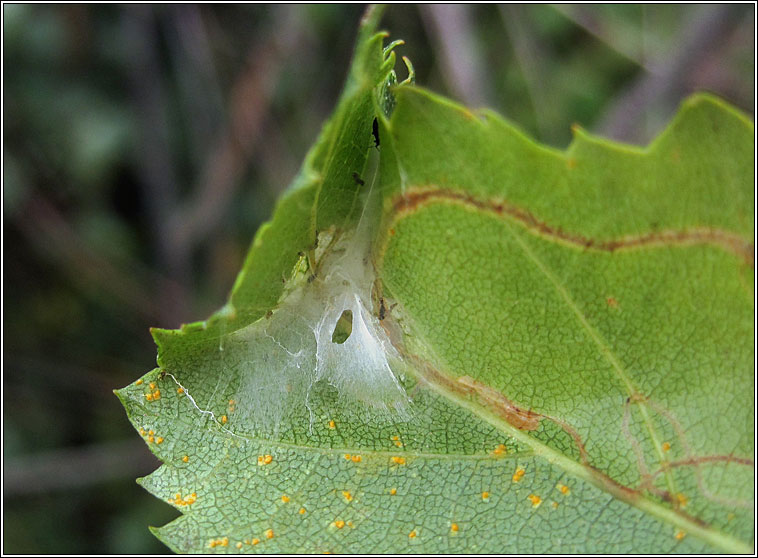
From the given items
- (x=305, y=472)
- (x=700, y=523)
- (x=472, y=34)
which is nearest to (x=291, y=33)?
(x=472, y=34)

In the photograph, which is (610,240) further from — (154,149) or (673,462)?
(154,149)

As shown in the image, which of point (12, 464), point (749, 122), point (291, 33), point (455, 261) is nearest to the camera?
point (749, 122)

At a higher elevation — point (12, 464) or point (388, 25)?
point (388, 25)

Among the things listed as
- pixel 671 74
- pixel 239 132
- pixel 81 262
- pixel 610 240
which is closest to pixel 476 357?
pixel 610 240

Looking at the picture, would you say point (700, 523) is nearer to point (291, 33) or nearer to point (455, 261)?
point (455, 261)

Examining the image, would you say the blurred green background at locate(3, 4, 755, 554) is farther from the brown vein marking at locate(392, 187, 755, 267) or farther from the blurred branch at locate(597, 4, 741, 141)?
the brown vein marking at locate(392, 187, 755, 267)

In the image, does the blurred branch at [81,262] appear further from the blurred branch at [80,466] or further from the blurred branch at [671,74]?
the blurred branch at [671,74]
